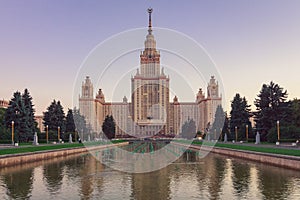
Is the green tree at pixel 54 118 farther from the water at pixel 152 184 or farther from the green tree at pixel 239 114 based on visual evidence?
the water at pixel 152 184

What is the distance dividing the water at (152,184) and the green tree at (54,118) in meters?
39.3

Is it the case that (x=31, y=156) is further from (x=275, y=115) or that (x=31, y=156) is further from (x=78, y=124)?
(x=78, y=124)

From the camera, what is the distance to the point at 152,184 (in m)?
16.5

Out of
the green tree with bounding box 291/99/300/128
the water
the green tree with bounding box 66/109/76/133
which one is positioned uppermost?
the green tree with bounding box 291/99/300/128

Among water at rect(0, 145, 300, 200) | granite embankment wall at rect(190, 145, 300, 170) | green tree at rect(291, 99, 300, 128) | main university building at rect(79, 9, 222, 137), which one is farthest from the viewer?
main university building at rect(79, 9, 222, 137)

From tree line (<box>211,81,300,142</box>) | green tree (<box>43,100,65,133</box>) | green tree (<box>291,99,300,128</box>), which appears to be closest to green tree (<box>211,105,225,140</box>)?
tree line (<box>211,81,300,142</box>)

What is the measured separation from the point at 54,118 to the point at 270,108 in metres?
33.4

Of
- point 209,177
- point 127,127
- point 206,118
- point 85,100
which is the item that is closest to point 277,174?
point 209,177

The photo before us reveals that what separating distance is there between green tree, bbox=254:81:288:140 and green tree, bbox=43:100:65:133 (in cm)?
3147

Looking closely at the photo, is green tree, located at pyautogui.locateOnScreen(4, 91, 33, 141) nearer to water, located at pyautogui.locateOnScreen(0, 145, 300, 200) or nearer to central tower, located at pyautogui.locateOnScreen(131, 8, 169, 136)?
water, located at pyautogui.locateOnScreen(0, 145, 300, 200)

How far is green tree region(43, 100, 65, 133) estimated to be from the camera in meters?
60.4

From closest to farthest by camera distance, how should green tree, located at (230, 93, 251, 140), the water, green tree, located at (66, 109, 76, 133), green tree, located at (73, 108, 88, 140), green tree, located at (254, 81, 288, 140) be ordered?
the water → green tree, located at (254, 81, 288, 140) → green tree, located at (230, 93, 251, 140) → green tree, located at (73, 108, 88, 140) → green tree, located at (66, 109, 76, 133)

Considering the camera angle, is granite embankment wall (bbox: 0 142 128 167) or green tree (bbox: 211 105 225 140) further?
→ green tree (bbox: 211 105 225 140)

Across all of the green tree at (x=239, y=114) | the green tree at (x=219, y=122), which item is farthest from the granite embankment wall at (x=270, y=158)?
the green tree at (x=219, y=122)
